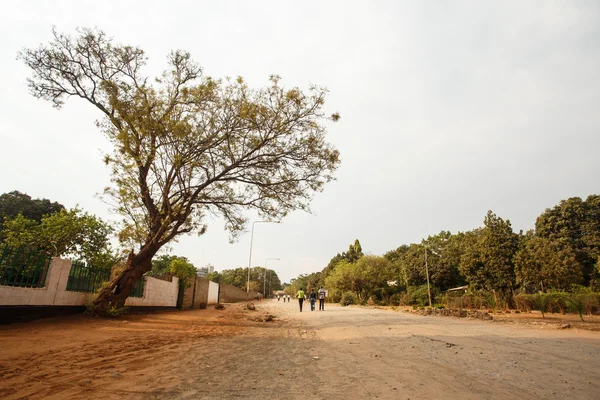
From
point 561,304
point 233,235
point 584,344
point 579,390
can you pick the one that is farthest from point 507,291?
point 579,390

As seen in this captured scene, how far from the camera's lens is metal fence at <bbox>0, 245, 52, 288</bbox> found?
779 cm

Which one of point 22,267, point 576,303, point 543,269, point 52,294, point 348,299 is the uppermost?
point 543,269

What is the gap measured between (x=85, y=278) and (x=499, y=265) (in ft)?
84.2

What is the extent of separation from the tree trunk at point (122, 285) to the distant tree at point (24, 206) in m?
28.1

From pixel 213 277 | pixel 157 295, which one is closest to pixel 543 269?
pixel 157 295

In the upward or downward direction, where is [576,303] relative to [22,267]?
downward

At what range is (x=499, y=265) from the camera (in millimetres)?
23047

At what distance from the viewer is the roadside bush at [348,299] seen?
41188 millimetres

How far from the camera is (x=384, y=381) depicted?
4.41 meters

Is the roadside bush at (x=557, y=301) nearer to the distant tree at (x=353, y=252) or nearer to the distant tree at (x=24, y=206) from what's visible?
the distant tree at (x=24, y=206)

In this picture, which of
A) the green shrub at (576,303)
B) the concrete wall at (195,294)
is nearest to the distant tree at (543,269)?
the green shrub at (576,303)

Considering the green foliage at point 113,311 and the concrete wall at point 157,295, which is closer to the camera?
the green foliage at point 113,311

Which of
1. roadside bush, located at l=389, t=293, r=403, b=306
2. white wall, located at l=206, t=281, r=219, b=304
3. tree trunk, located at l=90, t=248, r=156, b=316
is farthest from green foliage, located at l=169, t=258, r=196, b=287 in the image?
roadside bush, located at l=389, t=293, r=403, b=306

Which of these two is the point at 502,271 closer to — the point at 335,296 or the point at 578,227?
the point at 578,227
